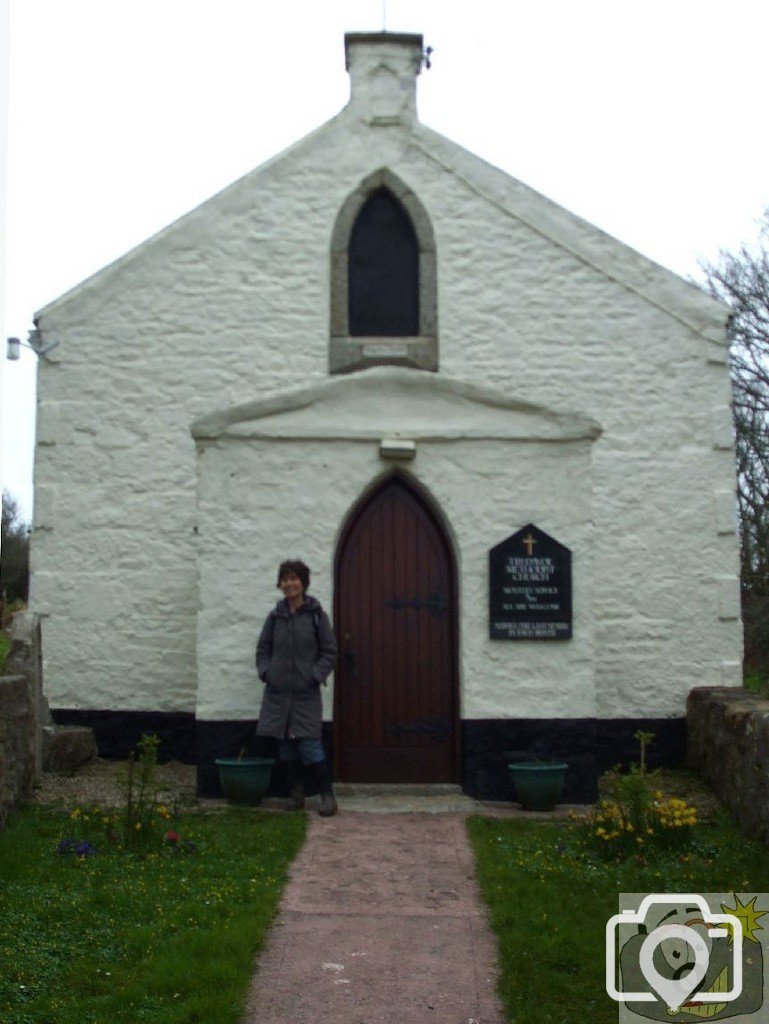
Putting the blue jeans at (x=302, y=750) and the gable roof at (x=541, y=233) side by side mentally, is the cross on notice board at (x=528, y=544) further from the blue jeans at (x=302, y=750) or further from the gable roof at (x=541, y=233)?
the gable roof at (x=541, y=233)

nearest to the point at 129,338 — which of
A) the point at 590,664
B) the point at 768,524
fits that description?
the point at 590,664

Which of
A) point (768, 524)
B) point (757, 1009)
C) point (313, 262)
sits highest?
point (313, 262)

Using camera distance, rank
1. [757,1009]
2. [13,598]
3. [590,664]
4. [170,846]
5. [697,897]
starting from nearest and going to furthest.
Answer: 1. [757,1009]
2. [697,897]
3. [170,846]
4. [590,664]
5. [13,598]

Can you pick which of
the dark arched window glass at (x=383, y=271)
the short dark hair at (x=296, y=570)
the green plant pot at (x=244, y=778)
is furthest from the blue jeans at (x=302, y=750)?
the dark arched window glass at (x=383, y=271)

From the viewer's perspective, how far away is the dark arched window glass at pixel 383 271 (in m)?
11.2

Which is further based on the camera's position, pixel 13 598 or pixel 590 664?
pixel 13 598

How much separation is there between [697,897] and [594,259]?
6738mm

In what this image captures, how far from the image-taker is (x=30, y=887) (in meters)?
6.38

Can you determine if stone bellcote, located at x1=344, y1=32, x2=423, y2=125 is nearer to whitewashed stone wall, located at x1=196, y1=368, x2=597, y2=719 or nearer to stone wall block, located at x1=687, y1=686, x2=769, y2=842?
whitewashed stone wall, located at x1=196, y1=368, x2=597, y2=719

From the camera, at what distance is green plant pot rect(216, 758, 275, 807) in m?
8.77

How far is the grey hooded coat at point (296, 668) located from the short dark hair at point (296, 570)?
0.48 feet

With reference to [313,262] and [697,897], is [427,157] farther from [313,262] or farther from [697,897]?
[697,897]

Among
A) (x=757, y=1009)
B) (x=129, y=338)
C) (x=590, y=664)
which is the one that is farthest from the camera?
(x=129, y=338)

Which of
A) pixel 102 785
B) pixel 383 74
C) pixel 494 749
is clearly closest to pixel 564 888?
pixel 494 749
